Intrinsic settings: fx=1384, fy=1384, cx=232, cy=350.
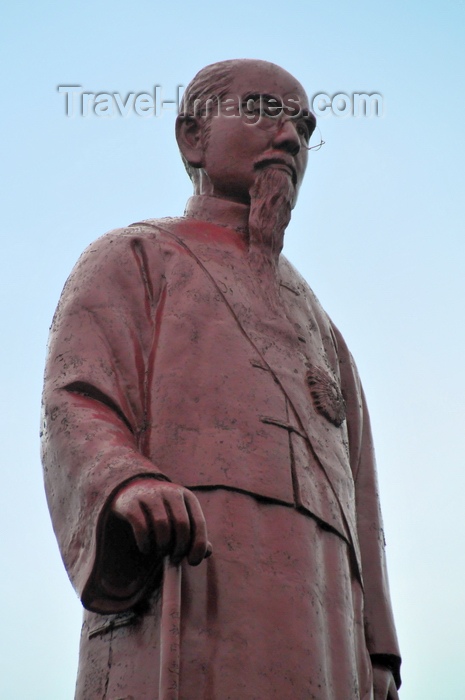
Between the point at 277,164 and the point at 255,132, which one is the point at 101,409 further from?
the point at 255,132

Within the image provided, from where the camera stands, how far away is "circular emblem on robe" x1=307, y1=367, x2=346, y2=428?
283 inches

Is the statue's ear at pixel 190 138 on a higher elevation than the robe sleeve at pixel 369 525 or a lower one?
higher

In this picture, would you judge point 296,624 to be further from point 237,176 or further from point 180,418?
point 237,176

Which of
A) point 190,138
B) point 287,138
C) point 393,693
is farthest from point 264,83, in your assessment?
point 393,693

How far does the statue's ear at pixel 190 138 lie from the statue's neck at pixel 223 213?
0.25 metres

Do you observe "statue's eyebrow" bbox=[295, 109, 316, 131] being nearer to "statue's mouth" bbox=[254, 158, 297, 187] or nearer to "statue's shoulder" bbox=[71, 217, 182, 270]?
"statue's mouth" bbox=[254, 158, 297, 187]

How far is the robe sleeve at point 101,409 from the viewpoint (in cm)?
612

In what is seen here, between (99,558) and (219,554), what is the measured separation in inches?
21.8

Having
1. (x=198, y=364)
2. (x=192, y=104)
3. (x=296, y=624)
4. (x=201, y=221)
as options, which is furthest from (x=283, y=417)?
(x=192, y=104)

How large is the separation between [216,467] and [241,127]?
2.35 meters

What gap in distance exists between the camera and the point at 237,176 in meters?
7.95

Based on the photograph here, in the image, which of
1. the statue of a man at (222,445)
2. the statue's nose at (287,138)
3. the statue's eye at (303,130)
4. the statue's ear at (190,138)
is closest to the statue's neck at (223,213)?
the statue of a man at (222,445)

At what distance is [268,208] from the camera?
307 inches

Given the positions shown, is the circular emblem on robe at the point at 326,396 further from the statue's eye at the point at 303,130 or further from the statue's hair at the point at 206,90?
the statue's hair at the point at 206,90
